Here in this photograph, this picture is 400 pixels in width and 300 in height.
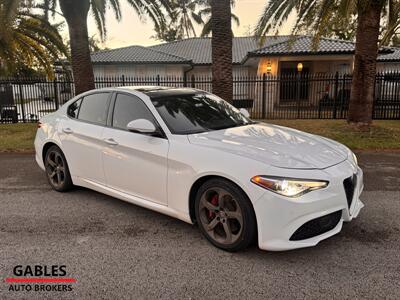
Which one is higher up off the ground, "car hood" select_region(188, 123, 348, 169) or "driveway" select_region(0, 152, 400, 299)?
"car hood" select_region(188, 123, 348, 169)

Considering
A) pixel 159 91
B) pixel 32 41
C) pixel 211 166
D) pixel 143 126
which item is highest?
pixel 32 41

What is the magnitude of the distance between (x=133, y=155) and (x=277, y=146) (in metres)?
1.60

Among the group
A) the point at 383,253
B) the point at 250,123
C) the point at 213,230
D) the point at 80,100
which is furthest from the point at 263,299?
the point at 80,100

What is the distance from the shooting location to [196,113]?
14.3ft

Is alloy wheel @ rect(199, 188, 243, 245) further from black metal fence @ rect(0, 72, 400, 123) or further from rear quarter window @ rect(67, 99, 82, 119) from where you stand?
black metal fence @ rect(0, 72, 400, 123)

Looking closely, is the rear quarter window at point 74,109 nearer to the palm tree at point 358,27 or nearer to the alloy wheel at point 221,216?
the alloy wheel at point 221,216

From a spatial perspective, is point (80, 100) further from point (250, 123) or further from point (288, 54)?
point (288, 54)

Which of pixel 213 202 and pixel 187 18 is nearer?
pixel 213 202

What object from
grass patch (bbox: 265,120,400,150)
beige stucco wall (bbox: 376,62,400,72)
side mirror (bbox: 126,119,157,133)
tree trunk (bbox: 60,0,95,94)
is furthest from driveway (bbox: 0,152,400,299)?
beige stucco wall (bbox: 376,62,400,72)

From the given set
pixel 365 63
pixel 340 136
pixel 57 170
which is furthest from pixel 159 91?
pixel 365 63

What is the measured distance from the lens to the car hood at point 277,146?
10.7 feet

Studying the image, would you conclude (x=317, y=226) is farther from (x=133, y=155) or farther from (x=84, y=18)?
(x=84, y=18)

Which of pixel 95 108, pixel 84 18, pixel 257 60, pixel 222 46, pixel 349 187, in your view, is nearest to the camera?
pixel 349 187

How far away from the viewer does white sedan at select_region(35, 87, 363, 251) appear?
310 centimetres
